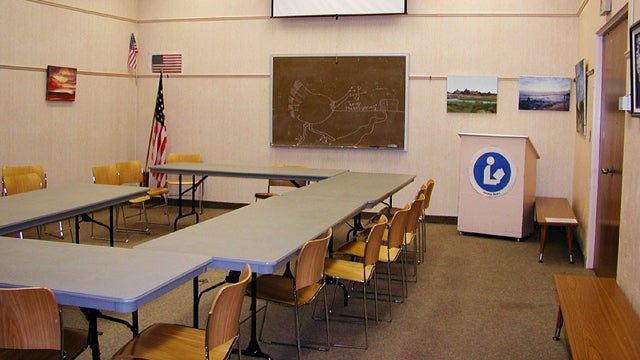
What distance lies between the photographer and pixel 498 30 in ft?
26.0

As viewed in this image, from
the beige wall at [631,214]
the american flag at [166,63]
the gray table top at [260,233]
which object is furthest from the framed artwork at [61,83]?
the beige wall at [631,214]

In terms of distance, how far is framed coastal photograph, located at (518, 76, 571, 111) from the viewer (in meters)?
7.73

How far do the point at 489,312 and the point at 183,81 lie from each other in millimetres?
6088

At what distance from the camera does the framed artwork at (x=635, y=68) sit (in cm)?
368

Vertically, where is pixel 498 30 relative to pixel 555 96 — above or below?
above

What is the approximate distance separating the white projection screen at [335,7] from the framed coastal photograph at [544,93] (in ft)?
6.11

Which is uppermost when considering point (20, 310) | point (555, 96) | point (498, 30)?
point (498, 30)

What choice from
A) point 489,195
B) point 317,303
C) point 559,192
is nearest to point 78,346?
point 317,303

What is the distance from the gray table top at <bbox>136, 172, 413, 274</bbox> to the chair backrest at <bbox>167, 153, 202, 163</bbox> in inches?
134

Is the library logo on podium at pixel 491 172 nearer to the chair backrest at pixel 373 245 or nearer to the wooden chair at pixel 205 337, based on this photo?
the chair backrest at pixel 373 245

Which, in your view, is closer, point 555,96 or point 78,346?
point 78,346

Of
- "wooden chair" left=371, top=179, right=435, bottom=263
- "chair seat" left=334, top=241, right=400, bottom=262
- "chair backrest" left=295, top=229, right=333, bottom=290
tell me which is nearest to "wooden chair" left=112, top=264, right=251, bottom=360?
"chair backrest" left=295, top=229, right=333, bottom=290

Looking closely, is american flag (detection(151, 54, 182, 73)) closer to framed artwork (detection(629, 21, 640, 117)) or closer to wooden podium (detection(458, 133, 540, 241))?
wooden podium (detection(458, 133, 540, 241))

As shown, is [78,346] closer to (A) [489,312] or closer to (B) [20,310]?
(B) [20,310]
